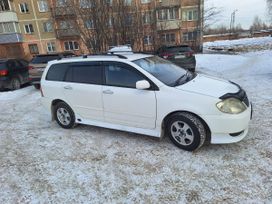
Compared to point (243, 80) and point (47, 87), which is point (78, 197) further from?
point (243, 80)

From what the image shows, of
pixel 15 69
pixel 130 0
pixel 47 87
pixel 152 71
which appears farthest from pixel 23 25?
pixel 152 71

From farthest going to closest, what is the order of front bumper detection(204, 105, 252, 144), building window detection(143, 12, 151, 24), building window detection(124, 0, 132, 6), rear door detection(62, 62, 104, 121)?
building window detection(143, 12, 151, 24), building window detection(124, 0, 132, 6), rear door detection(62, 62, 104, 121), front bumper detection(204, 105, 252, 144)

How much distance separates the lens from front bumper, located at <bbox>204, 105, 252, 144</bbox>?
10.9 feet

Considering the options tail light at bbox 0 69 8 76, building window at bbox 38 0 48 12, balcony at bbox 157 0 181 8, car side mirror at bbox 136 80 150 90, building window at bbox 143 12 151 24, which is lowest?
tail light at bbox 0 69 8 76

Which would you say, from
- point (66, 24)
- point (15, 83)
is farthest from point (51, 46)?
point (15, 83)

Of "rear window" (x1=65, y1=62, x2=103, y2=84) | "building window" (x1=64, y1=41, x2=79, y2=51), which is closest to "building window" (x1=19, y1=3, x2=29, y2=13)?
"building window" (x1=64, y1=41, x2=79, y2=51)

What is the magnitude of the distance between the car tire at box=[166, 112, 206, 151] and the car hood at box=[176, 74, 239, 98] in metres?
0.43

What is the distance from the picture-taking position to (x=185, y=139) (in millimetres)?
3693

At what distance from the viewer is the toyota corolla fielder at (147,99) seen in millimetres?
3430

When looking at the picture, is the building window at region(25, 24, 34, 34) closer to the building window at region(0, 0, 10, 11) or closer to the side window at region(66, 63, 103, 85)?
the building window at region(0, 0, 10, 11)

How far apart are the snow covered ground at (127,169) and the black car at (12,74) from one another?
603cm

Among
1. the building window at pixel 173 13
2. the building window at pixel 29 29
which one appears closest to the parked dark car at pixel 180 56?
the building window at pixel 173 13

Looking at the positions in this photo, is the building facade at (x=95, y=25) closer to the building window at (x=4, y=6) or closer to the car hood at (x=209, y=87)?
the building window at (x=4, y=6)

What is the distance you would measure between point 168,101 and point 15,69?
374 inches
